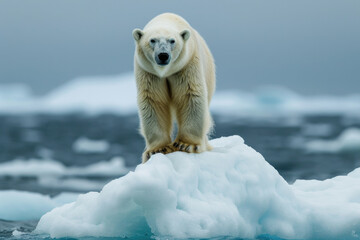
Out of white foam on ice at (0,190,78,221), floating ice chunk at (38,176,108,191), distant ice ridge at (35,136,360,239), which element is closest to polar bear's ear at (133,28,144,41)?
distant ice ridge at (35,136,360,239)

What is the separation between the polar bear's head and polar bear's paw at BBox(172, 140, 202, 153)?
0.82 metres

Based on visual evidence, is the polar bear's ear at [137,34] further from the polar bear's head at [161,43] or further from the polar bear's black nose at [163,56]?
the polar bear's black nose at [163,56]

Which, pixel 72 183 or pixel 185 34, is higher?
pixel 72 183

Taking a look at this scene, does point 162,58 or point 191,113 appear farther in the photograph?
point 191,113

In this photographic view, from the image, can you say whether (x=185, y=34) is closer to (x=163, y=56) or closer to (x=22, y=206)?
(x=163, y=56)

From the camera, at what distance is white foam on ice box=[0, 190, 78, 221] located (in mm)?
6949

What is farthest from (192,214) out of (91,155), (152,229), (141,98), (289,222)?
(91,155)

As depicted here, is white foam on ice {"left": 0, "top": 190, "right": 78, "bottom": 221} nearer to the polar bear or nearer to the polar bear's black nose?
the polar bear

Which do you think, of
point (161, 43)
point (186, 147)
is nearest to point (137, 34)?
point (161, 43)

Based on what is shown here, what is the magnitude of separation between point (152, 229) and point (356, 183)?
2244 millimetres

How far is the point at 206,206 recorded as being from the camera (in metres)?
4.83

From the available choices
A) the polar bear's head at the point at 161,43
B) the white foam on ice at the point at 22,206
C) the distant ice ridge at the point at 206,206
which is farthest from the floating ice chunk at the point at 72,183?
the polar bear's head at the point at 161,43

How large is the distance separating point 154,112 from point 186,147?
16.6 inches

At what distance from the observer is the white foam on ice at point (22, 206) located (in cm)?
695
